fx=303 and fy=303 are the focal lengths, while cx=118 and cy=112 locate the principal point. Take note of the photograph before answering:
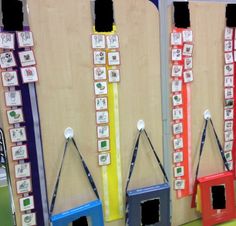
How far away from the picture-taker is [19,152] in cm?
130

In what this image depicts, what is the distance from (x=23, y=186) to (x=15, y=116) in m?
0.32

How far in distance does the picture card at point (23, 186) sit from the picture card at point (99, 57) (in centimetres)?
61

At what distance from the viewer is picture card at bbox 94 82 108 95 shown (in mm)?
1420

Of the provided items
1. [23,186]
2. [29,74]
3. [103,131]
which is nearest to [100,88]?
[103,131]

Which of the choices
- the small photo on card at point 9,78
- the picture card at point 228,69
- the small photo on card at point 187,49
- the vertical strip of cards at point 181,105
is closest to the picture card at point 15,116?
the small photo on card at point 9,78

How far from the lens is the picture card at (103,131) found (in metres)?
1.46

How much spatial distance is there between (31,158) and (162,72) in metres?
0.78

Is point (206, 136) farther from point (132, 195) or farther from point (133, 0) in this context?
point (133, 0)

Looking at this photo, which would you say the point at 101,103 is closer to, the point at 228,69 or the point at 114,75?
the point at 114,75

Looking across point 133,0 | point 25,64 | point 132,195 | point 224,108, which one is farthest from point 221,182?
point 25,64

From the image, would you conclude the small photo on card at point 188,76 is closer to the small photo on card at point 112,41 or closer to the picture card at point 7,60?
the small photo on card at point 112,41

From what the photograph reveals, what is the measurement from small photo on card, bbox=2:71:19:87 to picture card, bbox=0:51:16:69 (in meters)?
0.03

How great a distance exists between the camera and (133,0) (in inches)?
56.7

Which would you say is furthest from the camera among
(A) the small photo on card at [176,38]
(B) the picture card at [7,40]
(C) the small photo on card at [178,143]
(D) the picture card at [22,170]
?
(C) the small photo on card at [178,143]
